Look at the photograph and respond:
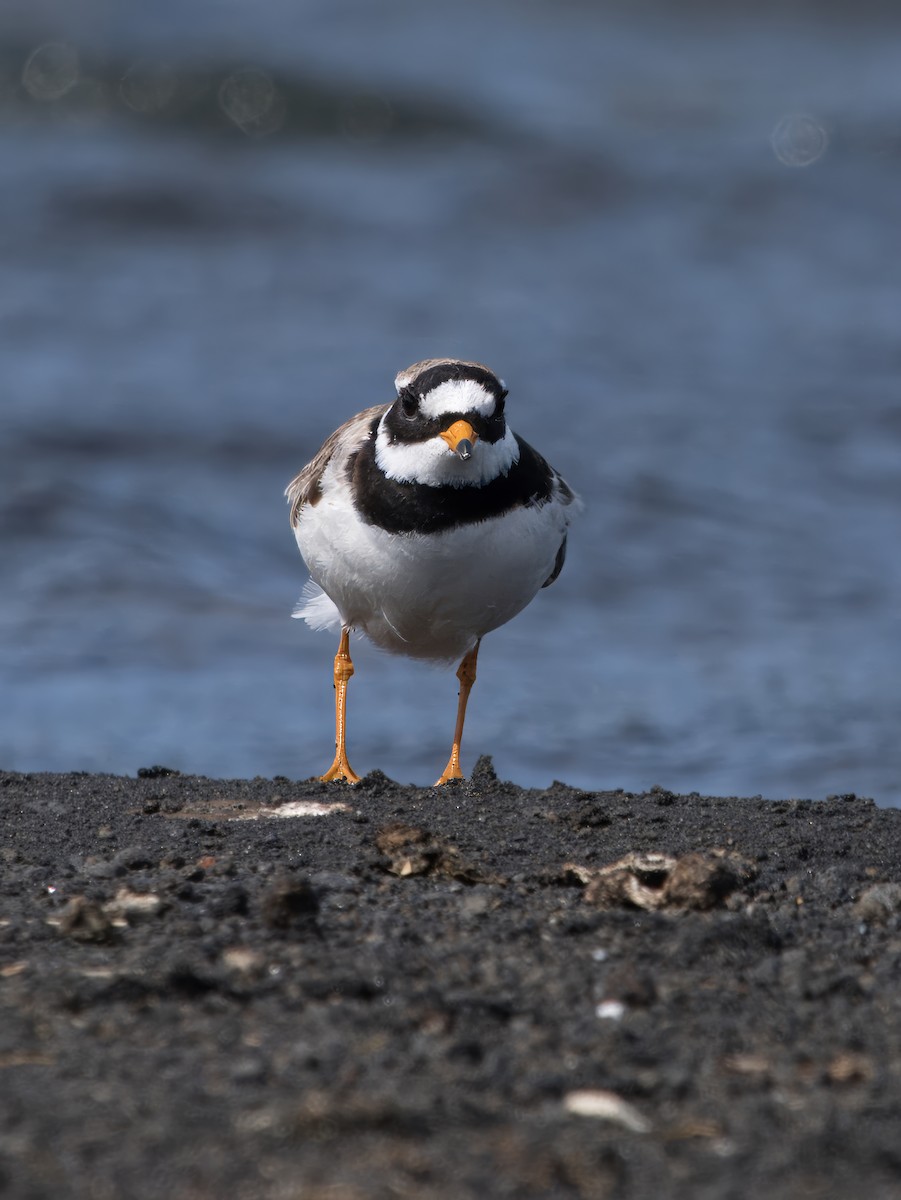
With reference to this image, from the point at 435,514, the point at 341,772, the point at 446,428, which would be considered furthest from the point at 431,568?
the point at 341,772

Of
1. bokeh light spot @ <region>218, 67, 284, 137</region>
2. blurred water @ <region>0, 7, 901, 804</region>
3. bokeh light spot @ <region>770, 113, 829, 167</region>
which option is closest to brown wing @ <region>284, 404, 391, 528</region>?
blurred water @ <region>0, 7, 901, 804</region>

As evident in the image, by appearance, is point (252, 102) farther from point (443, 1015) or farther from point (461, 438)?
point (443, 1015)

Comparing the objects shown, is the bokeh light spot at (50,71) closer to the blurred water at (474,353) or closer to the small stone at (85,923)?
the blurred water at (474,353)

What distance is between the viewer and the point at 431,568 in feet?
17.9

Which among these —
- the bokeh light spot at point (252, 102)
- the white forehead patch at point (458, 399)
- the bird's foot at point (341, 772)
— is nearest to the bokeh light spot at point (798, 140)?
the bokeh light spot at point (252, 102)

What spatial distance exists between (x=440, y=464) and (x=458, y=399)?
0.23 m

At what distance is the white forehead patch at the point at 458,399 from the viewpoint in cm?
524

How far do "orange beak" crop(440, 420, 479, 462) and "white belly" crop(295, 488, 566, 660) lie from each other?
37 cm

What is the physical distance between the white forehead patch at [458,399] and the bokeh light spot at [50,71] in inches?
615

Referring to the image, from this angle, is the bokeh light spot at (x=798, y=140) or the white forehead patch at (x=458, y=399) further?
the bokeh light spot at (x=798, y=140)

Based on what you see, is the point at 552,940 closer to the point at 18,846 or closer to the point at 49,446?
the point at 18,846

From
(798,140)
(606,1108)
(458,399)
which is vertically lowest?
(606,1108)

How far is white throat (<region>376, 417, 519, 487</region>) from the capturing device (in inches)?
208

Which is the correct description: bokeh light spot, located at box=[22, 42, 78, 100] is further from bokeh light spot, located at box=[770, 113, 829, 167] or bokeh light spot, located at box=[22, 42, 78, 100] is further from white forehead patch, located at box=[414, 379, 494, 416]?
white forehead patch, located at box=[414, 379, 494, 416]
